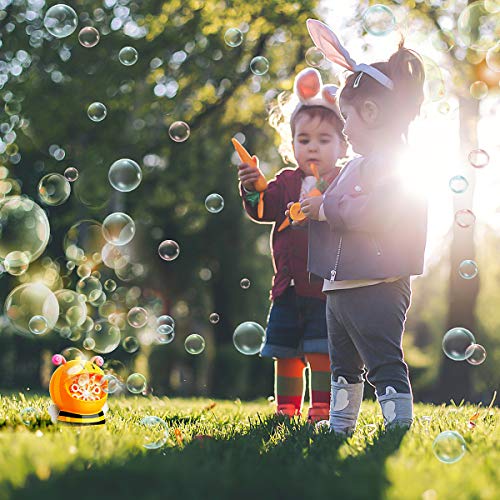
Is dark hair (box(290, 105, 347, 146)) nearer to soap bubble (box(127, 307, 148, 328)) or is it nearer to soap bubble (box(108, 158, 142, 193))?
soap bubble (box(108, 158, 142, 193))

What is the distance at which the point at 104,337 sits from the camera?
6312 millimetres

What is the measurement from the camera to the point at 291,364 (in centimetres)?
441

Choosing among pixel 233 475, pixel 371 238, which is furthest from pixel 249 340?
pixel 233 475

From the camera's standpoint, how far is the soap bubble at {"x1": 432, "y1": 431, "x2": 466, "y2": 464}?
2.64 meters

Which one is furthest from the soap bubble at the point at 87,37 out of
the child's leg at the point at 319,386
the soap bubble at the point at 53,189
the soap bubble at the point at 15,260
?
the child's leg at the point at 319,386

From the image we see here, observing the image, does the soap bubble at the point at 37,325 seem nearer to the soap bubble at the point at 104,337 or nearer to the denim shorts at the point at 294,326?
the soap bubble at the point at 104,337

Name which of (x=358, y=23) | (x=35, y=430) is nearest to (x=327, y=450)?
(x=35, y=430)

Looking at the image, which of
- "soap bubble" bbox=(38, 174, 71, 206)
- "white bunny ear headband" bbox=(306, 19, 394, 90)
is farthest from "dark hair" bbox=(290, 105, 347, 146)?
"soap bubble" bbox=(38, 174, 71, 206)

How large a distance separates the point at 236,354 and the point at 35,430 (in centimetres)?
1363

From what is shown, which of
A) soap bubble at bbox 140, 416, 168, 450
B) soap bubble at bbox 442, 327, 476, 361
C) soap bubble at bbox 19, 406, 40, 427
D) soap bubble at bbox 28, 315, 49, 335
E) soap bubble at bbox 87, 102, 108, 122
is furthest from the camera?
soap bubble at bbox 87, 102, 108, 122

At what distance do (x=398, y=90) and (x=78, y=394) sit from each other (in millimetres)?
1970

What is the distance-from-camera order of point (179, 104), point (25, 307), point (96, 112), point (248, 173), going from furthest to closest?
point (179, 104), point (25, 307), point (96, 112), point (248, 173)

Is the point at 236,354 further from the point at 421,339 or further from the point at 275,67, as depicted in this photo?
the point at 421,339

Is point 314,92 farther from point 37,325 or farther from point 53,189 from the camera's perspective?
point 37,325
